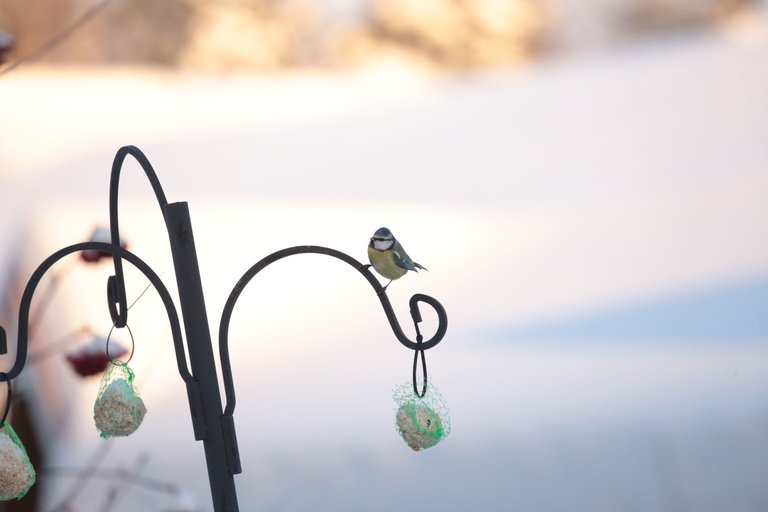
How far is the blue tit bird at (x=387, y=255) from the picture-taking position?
0.73 m

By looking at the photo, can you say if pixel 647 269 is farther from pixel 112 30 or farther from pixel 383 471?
pixel 112 30

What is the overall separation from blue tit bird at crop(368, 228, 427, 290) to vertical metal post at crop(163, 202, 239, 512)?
0.51ft

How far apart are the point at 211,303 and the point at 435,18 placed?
10.0ft

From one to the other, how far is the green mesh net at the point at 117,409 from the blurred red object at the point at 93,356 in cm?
14

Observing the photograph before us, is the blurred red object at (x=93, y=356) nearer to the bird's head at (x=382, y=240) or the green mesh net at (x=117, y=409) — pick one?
the green mesh net at (x=117, y=409)

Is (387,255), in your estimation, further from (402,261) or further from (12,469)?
(12,469)

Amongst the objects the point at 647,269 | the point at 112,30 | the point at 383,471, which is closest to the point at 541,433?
the point at 383,471

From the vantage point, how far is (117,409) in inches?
28.6

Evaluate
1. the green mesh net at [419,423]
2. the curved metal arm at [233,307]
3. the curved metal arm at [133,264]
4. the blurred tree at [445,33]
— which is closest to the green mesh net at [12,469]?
the curved metal arm at [133,264]

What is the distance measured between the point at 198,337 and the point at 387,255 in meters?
0.18

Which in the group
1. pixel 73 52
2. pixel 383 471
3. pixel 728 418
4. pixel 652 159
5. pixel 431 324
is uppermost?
pixel 73 52

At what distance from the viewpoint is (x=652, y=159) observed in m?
3.42

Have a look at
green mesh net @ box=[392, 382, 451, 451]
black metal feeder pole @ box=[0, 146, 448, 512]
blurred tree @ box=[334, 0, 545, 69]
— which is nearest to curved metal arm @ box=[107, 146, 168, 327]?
black metal feeder pole @ box=[0, 146, 448, 512]

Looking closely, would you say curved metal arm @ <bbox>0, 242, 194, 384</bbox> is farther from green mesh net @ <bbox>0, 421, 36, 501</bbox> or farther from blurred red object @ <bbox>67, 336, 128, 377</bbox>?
blurred red object @ <bbox>67, 336, 128, 377</bbox>
